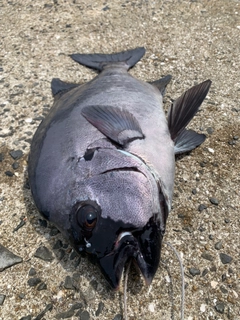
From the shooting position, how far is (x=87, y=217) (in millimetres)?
2021

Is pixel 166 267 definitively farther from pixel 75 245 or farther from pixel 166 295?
pixel 75 245

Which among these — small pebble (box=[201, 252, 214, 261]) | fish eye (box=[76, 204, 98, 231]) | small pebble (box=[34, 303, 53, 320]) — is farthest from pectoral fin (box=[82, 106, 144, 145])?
small pebble (box=[34, 303, 53, 320])

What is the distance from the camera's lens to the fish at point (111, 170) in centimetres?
203

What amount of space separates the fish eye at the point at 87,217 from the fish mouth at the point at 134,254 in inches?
6.7

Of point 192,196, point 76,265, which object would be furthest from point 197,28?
point 76,265

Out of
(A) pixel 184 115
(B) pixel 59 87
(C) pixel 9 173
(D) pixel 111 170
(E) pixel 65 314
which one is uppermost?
(D) pixel 111 170

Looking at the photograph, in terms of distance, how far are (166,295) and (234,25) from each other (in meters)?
3.69

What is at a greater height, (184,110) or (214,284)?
(184,110)

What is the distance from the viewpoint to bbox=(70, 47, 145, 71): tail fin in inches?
153

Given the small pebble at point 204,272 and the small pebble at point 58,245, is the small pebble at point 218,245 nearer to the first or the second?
the small pebble at point 204,272

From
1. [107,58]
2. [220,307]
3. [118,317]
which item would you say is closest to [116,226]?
[118,317]

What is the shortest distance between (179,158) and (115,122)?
2.81 ft

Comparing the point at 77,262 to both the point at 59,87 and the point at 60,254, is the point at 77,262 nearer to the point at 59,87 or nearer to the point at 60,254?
the point at 60,254

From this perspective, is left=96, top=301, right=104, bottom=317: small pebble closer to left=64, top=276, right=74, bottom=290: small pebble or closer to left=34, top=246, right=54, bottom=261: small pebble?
left=64, top=276, right=74, bottom=290: small pebble
